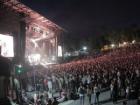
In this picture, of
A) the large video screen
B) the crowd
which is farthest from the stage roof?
the crowd

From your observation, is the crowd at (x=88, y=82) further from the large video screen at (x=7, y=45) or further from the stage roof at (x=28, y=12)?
the stage roof at (x=28, y=12)

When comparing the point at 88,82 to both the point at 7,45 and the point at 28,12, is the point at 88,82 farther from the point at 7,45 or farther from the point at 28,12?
the point at 28,12

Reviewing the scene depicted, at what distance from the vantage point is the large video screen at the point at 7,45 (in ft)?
92.3

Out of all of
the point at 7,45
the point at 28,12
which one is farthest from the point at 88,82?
the point at 28,12

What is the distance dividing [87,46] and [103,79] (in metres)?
77.5

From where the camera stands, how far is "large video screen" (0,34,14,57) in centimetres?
2814

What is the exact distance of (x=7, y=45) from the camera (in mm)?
29047

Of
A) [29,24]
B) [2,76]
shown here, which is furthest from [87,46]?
[2,76]

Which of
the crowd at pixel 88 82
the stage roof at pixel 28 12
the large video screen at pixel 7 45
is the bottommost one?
the crowd at pixel 88 82

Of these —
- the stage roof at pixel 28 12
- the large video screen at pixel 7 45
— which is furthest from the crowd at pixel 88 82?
the stage roof at pixel 28 12

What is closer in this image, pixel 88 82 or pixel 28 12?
pixel 88 82

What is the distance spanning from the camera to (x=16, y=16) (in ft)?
99.9

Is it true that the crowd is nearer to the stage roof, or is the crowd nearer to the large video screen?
the large video screen

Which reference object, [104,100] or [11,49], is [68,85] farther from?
[11,49]
